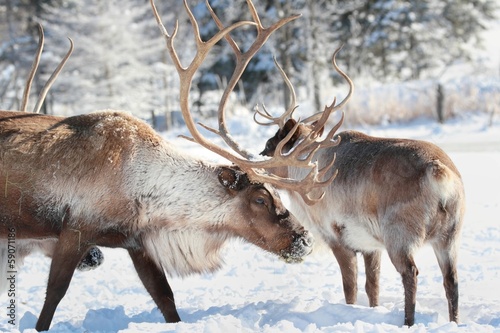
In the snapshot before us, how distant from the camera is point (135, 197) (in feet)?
16.1

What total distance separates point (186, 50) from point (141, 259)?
2616 centimetres

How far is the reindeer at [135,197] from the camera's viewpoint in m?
4.79

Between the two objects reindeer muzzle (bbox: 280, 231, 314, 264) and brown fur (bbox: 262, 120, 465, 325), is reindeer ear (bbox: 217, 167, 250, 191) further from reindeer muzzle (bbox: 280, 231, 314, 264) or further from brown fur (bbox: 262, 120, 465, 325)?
brown fur (bbox: 262, 120, 465, 325)

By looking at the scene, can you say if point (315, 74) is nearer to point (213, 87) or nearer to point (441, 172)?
point (213, 87)

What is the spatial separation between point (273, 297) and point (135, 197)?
1.68m

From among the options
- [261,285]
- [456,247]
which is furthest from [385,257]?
[456,247]

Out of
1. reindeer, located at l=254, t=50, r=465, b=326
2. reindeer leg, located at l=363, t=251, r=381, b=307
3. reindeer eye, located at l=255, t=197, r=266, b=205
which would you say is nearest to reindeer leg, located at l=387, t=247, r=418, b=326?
reindeer, located at l=254, t=50, r=465, b=326

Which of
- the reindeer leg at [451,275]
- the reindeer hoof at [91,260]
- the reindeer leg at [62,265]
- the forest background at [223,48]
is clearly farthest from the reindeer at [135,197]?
the forest background at [223,48]

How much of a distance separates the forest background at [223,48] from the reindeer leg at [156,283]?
17494 mm

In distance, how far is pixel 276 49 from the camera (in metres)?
25.6

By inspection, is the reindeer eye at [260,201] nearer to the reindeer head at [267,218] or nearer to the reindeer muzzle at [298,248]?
the reindeer head at [267,218]

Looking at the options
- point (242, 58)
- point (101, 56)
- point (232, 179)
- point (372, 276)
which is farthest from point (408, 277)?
point (101, 56)

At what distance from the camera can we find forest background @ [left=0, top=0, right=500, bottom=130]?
25.9m

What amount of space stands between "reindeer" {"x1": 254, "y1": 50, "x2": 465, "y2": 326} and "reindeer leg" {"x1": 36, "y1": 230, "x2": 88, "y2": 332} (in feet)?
5.14
